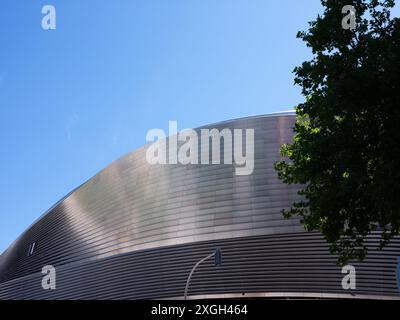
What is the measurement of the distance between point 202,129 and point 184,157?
3750mm

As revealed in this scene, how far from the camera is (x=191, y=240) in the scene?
39.1m

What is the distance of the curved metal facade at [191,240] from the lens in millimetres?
33531

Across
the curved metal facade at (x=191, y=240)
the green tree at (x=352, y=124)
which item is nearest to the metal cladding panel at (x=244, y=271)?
the curved metal facade at (x=191, y=240)

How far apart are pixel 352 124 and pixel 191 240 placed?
26564mm

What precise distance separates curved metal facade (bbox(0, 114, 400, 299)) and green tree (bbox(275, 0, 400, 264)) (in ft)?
58.1

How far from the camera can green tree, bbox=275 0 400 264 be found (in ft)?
45.7

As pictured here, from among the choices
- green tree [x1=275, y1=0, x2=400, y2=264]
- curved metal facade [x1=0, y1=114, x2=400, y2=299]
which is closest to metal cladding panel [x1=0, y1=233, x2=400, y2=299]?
curved metal facade [x1=0, y1=114, x2=400, y2=299]

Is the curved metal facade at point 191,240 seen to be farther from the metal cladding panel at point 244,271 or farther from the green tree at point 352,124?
the green tree at point 352,124

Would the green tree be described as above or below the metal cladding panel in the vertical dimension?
above

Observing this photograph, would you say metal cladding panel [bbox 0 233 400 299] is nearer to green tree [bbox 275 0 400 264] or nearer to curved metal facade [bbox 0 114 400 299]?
curved metal facade [bbox 0 114 400 299]

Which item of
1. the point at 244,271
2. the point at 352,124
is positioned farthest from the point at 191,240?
the point at 352,124
